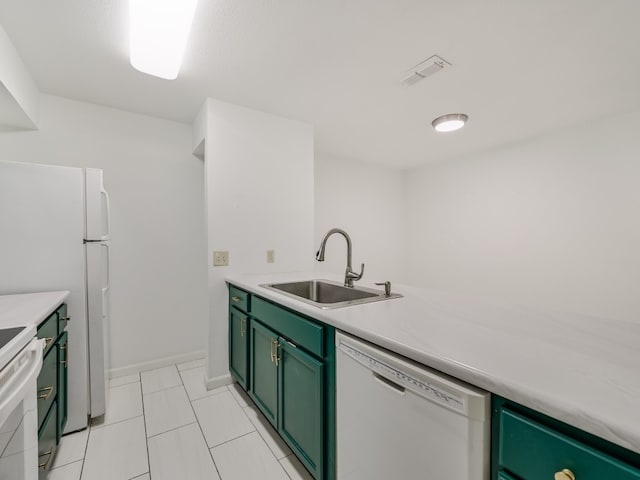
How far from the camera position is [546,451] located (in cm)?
56

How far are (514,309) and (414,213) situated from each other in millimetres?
3355

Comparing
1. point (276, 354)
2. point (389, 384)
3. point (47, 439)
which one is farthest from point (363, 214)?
point (47, 439)

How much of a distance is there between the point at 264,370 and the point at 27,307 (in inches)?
45.8

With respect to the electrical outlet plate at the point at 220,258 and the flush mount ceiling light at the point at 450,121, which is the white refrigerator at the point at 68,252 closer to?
the electrical outlet plate at the point at 220,258

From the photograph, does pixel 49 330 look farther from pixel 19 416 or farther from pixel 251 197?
pixel 251 197

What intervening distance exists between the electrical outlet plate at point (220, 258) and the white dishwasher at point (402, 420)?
1452mm

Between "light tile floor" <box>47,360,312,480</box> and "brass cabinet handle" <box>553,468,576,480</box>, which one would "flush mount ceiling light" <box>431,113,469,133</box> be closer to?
"brass cabinet handle" <box>553,468,576,480</box>

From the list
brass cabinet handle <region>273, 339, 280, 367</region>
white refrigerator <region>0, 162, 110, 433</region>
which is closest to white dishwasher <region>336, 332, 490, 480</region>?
brass cabinet handle <region>273, 339, 280, 367</region>

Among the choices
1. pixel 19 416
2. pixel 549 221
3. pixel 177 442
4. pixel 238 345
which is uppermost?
pixel 549 221

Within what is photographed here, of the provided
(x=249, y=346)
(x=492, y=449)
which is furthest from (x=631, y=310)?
(x=249, y=346)

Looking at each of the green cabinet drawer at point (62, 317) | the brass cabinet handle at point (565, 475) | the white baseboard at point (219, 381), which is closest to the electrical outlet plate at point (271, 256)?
the white baseboard at point (219, 381)

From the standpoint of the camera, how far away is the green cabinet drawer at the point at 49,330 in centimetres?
123

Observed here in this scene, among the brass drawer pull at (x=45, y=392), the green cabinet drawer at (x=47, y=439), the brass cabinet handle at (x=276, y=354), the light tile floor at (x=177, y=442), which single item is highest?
the brass cabinet handle at (x=276, y=354)

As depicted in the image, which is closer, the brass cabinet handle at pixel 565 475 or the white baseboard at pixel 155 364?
the brass cabinet handle at pixel 565 475
